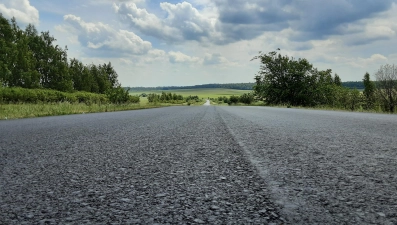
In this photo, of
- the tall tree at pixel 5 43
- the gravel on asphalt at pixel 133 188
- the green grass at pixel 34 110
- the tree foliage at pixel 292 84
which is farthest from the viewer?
the tree foliage at pixel 292 84

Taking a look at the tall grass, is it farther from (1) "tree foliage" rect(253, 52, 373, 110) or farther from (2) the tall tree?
(1) "tree foliage" rect(253, 52, 373, 110)

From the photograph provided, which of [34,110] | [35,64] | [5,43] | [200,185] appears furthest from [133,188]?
[35,64]

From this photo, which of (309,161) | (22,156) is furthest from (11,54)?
(309,161)

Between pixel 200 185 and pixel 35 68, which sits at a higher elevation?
pixel 35 68

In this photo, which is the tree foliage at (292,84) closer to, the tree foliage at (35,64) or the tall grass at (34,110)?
the tree foliage at (35,64)

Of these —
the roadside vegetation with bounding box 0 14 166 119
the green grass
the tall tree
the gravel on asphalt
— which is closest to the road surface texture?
the gravel on asphalt

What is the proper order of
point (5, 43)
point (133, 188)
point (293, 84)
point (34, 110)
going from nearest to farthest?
point (133, 188)
point (34, 110)
point (5, 43)
point (293, 84)

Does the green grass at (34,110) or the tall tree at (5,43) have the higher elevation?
the tall tree at (5,43)

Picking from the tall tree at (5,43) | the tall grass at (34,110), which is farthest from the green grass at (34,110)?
the tall tree at (5,43)

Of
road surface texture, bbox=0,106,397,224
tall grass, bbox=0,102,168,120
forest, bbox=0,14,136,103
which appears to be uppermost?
forest, bbox=0,14,136,103

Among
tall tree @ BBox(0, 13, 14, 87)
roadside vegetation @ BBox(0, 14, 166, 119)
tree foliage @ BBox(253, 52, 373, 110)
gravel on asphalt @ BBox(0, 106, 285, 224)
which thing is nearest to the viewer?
gravel on asphalt @ BBox(0, 106, 285, 224)

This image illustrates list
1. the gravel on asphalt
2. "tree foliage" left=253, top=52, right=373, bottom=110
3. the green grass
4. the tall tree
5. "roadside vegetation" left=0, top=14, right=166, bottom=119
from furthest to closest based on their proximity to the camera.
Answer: "tree foliage" left=253, top=52, right=373, bottom=110 < the tall tree < "roadside vegetation" left=0, top=14, right=166, bottom=119 < the green grass < the gravel on asphalt

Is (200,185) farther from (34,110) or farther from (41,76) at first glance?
(41,76)

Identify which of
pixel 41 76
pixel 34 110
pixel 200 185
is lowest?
pixel 200 185
